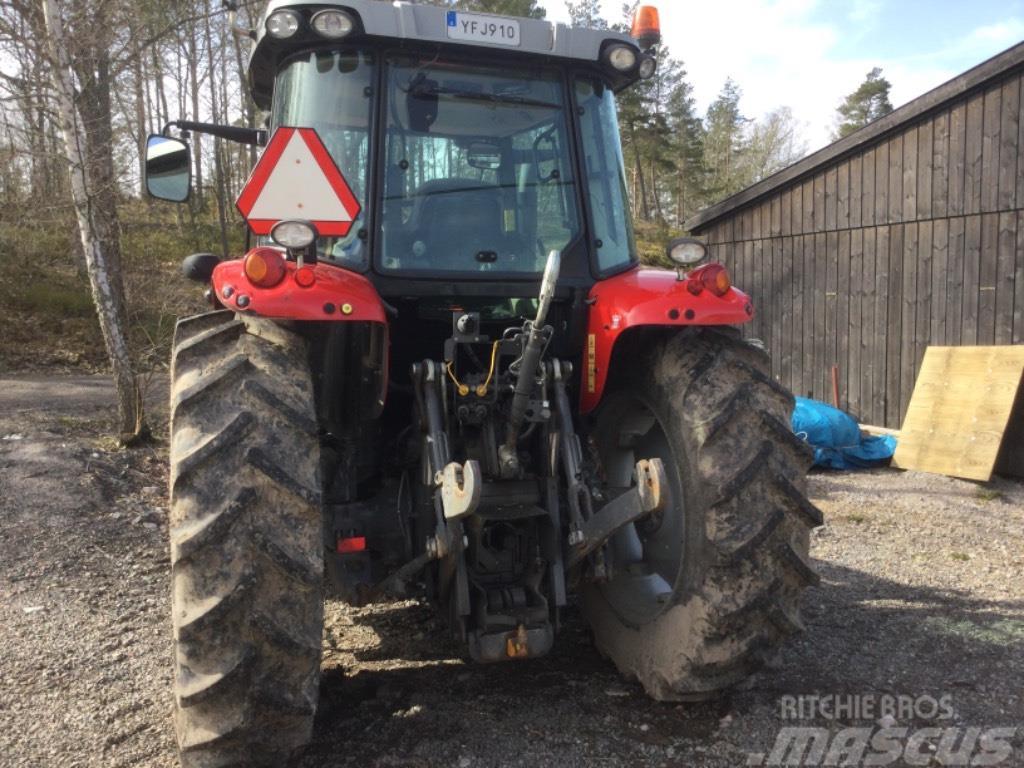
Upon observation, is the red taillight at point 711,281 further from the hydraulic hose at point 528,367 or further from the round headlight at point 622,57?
the round headlight at point 622,57

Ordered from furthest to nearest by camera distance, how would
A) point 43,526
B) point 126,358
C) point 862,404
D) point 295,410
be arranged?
point 862,404
point 126,358
point 43,526
point 295,410

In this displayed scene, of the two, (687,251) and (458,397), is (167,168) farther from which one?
(687,251)

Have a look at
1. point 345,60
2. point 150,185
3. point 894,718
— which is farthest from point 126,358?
point 894,718

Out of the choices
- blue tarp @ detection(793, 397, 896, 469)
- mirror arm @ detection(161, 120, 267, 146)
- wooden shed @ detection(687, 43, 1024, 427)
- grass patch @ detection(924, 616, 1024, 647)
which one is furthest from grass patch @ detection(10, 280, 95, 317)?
grass patch @ detection(924, 616, 1024, 647)

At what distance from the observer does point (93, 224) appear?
7559 millimetres

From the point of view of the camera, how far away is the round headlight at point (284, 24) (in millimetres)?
3116

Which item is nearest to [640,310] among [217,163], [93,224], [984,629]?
[984,629]

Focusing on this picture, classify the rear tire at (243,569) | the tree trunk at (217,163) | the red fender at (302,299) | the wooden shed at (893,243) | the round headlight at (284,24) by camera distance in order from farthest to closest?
the tree trunk at (217,163) → the wooden shed at (893,243) → the round headlight at (284,24) → the red fender at (302,299) → the rear tire at (243,569)

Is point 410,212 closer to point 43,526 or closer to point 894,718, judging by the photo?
point 894,718

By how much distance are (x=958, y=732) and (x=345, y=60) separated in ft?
10.7

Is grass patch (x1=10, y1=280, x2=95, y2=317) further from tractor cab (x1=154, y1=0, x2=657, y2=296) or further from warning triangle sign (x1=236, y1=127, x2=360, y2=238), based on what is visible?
warning triangle sign (x1=236, y1=127, x2=360, y2=238)

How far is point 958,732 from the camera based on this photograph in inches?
113

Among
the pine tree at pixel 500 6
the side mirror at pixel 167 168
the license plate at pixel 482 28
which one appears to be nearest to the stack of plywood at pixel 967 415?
the license plate at pixel 482 28

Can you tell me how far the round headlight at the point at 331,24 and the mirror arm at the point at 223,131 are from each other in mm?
733
